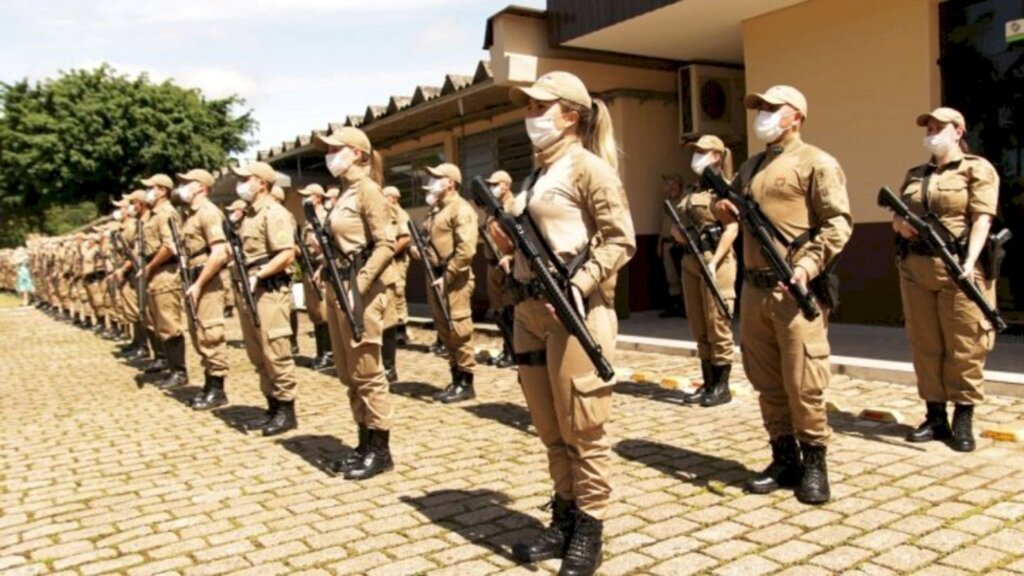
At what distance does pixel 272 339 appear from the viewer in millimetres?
6426

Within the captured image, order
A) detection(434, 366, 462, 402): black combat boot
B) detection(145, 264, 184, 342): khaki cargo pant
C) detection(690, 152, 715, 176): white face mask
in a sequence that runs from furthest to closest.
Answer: detection(145, 264, 184, 342): khaki cargo pant → detection(434, 366, 462, 402): black combat boot → detection(690, 152, 715, 176): white face mask

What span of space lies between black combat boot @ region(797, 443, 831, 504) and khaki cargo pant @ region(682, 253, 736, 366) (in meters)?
2.41

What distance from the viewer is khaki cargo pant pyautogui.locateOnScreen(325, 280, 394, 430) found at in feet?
16.8

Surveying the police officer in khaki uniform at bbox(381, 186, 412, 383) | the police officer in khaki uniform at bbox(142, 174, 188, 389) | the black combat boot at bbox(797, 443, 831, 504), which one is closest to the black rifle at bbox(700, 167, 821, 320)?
the black combat boot at bbox(797, 443, 831, 504)

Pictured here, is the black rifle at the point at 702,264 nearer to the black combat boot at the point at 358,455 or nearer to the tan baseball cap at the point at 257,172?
the black combat boot at the point at 358,455

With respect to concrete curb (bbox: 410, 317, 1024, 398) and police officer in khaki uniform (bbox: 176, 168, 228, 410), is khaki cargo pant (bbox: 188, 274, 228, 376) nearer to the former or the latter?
police officer in khaki uniform (bbox: 176, 168, 228, 410)

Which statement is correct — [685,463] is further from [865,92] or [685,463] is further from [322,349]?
[322,349]

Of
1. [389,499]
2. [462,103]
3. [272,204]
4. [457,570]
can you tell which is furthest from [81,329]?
[457,570]

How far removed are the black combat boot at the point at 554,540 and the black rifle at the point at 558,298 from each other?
28.6 inches

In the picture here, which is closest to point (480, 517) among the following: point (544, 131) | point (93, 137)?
point (544, 131)

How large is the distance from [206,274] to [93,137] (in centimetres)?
3620

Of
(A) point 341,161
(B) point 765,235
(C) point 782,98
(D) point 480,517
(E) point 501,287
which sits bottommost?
(D) point 480,517

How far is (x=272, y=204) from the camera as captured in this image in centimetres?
657

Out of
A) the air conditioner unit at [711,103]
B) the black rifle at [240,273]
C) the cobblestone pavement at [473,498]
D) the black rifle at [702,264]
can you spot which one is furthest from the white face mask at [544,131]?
the air conditioner unit at [711,103]
